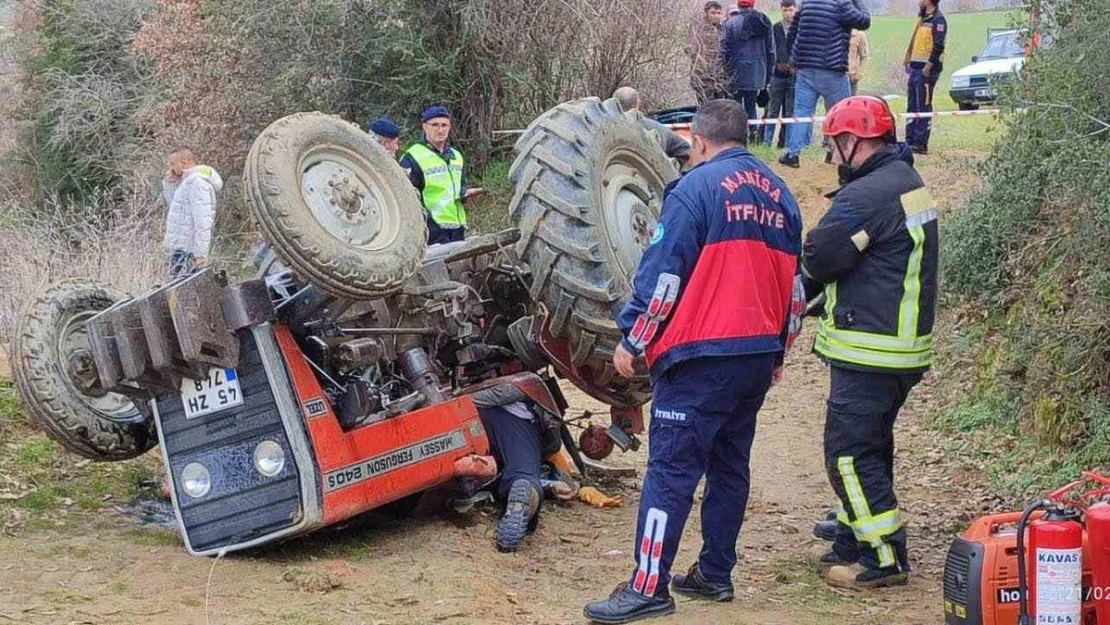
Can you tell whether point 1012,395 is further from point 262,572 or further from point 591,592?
point 262,572

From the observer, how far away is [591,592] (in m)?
5.58

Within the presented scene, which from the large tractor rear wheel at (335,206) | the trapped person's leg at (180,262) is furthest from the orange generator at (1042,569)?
the trapped person's leg at (180,262)


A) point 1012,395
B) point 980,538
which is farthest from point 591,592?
point 1012,395

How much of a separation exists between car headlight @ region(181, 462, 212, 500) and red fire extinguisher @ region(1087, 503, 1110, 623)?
340 cm

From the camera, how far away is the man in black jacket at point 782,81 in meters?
15.9

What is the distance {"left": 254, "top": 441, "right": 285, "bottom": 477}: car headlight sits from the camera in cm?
551

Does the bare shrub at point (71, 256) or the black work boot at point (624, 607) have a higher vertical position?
the bare shrub at point (71, 256)

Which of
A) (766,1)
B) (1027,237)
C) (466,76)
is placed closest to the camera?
(1027,237)

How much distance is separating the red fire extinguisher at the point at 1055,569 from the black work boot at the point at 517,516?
7.69 feet

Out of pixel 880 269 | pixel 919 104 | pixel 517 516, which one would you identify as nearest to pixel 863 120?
pixel 880 269

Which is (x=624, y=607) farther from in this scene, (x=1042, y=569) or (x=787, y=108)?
(x=787, y=108)

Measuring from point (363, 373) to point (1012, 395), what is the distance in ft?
13.7

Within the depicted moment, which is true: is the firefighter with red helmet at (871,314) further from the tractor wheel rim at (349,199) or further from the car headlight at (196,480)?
the car headlight at (196,480)

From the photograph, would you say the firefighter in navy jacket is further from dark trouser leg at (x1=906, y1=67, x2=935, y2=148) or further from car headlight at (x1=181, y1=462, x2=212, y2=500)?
dark trouser leg at (x1=906, y1=67, x2=935, y2=148)
